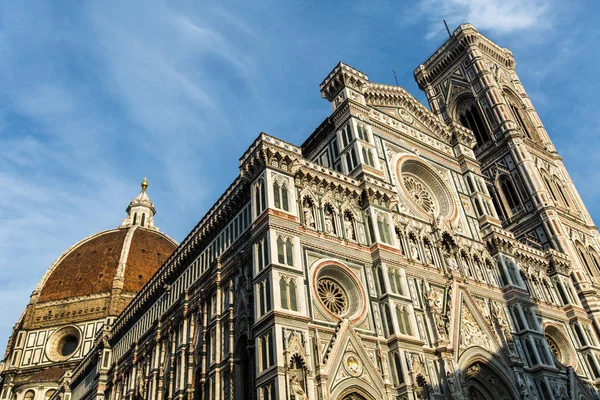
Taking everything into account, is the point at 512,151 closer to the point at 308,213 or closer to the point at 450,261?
the point at 450,261

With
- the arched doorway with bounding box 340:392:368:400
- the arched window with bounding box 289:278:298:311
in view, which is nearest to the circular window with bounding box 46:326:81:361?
the arched window with bounding box 289:278:298:311

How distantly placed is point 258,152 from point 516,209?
103 ft

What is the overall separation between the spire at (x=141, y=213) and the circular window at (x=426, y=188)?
62.7 meters

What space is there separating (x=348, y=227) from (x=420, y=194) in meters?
9.10

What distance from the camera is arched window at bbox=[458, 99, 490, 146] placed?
180ft

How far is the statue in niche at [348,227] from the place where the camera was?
26875 millimetres

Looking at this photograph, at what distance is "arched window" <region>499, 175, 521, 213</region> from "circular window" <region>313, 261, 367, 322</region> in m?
29.2

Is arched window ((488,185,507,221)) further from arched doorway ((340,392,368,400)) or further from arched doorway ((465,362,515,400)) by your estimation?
arched doorway ((340,392,368,400))

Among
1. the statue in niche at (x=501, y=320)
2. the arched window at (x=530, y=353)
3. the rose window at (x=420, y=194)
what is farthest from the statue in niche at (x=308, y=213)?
the arched window at (x=530, y=353)

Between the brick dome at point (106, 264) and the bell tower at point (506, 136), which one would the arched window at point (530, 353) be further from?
the brick dome at point (106, 264)

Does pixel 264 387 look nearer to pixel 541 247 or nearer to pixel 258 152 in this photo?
pixel 258 152

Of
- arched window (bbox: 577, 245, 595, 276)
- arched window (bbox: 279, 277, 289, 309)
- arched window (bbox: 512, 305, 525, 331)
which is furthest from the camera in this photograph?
arched window (bbox: 577, 245, 595, 276)

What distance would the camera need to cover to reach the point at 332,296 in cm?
2448

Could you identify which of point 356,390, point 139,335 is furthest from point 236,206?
point 139,335
